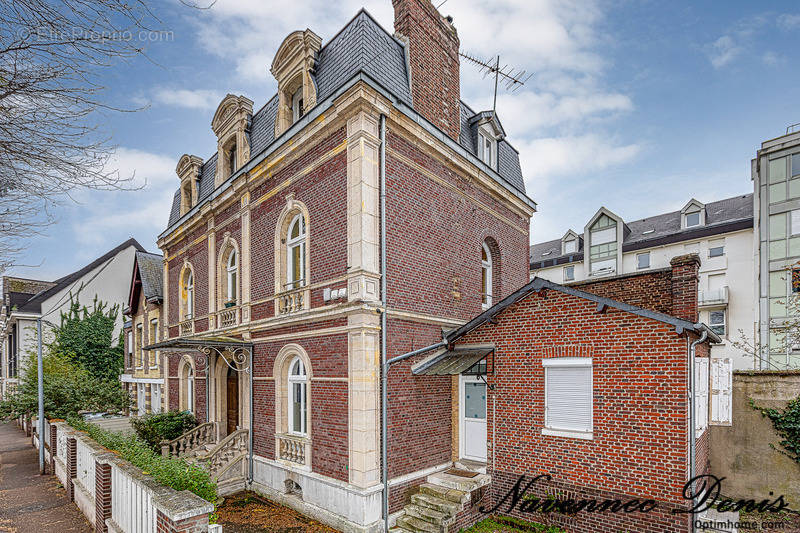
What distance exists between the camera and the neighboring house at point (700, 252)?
88.5 feet

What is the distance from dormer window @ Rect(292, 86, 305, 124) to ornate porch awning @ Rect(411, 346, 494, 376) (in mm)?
7344

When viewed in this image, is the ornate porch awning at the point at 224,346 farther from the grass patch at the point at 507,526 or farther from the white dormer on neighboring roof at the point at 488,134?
the white dormer on neighboring roof at the point at 488,134

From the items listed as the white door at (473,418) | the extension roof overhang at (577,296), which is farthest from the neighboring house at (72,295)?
the extension roof overhang at (577,296)

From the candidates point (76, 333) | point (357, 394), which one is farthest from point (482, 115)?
point (76, 333)

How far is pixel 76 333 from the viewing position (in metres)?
26.7

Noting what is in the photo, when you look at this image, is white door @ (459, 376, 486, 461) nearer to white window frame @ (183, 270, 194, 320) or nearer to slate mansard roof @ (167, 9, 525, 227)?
slate mansard roof @ (167, 9, 525, 227)

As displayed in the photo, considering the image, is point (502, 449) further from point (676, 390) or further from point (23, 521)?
point (23, 521)

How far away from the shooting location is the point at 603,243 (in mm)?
32938

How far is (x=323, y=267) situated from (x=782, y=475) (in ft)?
39.2

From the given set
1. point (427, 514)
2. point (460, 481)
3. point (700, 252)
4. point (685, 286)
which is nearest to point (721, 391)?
point (685, 286)

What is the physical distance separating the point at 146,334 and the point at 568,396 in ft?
67.5

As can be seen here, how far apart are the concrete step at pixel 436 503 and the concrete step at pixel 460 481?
43 centimetres

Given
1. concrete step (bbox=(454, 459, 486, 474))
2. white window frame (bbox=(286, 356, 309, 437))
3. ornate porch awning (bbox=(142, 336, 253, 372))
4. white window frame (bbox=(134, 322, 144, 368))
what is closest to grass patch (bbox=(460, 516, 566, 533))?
concrete step (bbox=(454, 459, 486, 474))

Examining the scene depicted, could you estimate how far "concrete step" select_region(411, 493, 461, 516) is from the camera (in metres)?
9.26
